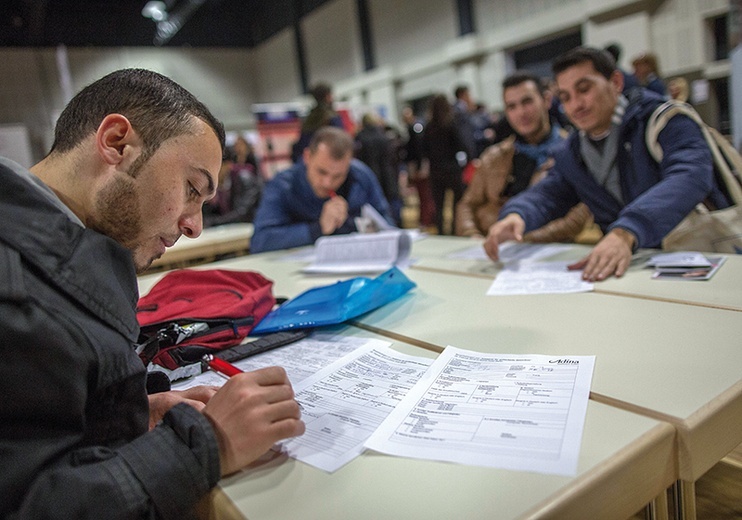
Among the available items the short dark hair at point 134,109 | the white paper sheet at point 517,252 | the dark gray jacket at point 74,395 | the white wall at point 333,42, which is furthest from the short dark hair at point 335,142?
the white wall at point 333,42

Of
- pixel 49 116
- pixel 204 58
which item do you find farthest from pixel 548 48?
pixel 49 116

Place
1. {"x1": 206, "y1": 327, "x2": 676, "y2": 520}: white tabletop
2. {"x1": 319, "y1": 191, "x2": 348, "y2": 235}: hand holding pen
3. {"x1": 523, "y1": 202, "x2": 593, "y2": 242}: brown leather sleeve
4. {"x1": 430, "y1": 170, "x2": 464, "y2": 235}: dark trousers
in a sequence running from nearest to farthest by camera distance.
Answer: {"x1": 206, "y1": 327, "x2": 676, "y2": 520}: white tabletop
{"x1": 319, "y1": 191, "x2": 348, "y2": 235}: hand holding pen
{"x1": 523, "y1": 202, "x2": 593, "y2": 242}: brown leather sleeve
{"x1": 430, "y1": 170, "x2": 464, "y2": 235}: dark trousers

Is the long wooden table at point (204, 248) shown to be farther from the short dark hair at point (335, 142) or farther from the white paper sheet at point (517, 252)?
the white paper sheet at point (517, 252)

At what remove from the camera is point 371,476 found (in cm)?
55

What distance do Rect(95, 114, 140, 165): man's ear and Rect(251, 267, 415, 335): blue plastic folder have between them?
1.73 ft

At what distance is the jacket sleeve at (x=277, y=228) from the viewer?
2.36 m

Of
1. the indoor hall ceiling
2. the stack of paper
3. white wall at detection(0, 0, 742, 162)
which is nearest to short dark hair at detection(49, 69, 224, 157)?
the stack of paper

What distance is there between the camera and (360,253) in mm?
1765

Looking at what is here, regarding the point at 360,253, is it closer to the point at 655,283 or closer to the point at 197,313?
the point at 197,313

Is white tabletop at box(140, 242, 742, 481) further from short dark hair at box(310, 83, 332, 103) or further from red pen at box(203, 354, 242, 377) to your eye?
short dark hair at box(310, 83, 332, 103)

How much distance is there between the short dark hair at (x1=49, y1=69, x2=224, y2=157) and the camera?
70cm

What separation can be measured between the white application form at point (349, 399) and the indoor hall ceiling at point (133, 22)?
38.7ft

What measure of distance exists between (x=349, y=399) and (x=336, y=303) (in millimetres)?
442

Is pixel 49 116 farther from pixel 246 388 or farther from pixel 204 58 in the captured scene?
pixel 246 388
